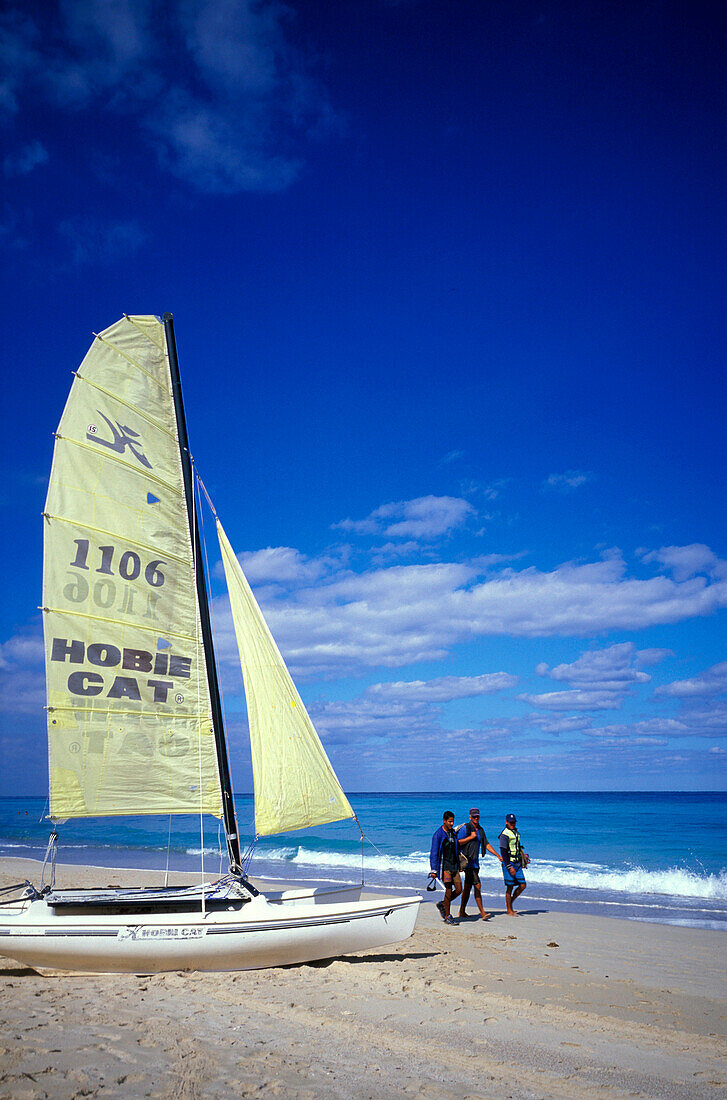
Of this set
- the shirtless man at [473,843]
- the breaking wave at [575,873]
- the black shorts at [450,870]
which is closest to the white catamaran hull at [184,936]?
the black shorts at [450,870]

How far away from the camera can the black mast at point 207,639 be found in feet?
28.9

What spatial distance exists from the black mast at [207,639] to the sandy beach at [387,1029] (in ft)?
5.14

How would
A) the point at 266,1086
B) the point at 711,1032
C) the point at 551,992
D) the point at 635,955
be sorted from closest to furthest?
the point at 266,1086 < the point at 711,1032 < the point at 551,992 < the point at 635,955

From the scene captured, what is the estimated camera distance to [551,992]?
24.7 ft

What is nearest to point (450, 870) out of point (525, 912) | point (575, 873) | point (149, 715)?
point (525, 912)

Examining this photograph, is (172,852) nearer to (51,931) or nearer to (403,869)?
(403,869)

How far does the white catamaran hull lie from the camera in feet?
24.7

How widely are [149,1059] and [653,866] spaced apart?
66.3 ft

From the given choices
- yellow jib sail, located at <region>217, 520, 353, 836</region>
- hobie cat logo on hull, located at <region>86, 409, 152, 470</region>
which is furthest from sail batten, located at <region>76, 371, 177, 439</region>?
yellow jib sail, located at <region>217, 520, 353, 836</region>

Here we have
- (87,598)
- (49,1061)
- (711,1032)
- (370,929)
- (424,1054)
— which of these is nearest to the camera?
(49,1061)

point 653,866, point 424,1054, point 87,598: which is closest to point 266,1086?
point 424,1054

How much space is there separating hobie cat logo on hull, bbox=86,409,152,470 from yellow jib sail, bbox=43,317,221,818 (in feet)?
0.04

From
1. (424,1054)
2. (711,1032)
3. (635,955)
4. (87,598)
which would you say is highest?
(87,598)

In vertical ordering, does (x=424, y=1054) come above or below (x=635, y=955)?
above
